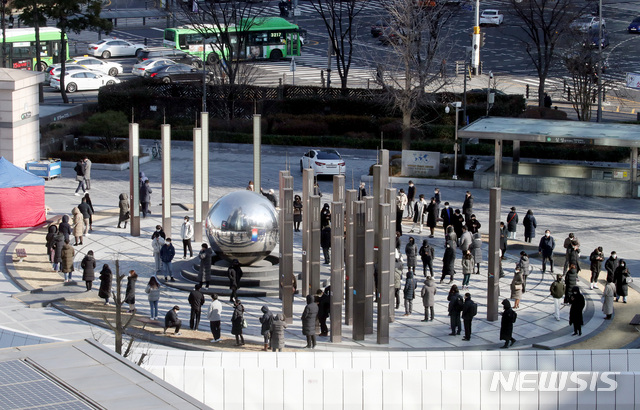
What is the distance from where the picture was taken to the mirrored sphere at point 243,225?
83.1 ft

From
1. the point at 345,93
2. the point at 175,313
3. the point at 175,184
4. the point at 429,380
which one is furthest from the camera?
the point at 345,93

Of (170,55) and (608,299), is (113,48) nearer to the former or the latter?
(170,55)

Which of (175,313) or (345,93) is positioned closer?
(175,313)

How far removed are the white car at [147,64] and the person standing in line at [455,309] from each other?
3795 cm

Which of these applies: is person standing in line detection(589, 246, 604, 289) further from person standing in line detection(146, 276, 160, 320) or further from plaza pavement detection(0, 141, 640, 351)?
person standing in line detection(146, 276, 160, 320)

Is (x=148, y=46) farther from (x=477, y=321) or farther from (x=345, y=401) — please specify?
(x=345, y=401)

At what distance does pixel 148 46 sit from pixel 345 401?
5336cm

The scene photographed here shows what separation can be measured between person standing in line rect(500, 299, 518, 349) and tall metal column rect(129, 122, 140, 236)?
12.5 meters

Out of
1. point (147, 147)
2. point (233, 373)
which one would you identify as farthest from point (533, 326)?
point (147, 147)

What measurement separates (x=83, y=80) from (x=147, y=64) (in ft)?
12.4

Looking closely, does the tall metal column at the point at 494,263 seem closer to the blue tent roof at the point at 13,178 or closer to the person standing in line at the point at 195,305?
the person standing in line at the point at 195,305

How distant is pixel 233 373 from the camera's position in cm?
1688

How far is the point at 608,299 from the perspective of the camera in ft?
79.8

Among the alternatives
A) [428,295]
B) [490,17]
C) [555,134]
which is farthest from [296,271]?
[490,17]
